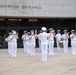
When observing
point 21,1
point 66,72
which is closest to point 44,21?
point 21,1

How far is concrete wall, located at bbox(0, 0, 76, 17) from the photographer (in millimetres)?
29234

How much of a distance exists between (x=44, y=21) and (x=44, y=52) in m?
16.6

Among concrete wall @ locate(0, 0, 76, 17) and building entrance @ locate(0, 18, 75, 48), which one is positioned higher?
concrete wall @ locate(0, 0, 76, 17)

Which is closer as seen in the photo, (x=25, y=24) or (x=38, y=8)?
(x=38, y=8)

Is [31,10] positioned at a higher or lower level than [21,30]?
higher

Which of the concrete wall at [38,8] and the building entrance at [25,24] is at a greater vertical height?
the concrete wall at [38,8]

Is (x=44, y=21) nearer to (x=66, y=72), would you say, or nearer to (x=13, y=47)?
(x=13, y=47)

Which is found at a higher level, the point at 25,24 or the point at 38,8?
the point at 38,8

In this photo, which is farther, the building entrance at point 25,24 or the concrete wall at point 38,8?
the building entrance at point 25,24

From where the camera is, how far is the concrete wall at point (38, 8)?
1151 inches

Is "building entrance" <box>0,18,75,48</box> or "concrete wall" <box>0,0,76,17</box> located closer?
"concrete wall" <box>0,0,76,17</box>

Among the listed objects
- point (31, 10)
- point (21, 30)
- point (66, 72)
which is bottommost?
point (66, 72)

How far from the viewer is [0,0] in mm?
29188

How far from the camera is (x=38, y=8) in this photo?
30047 mm
